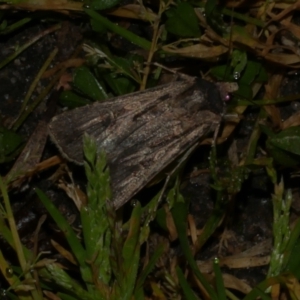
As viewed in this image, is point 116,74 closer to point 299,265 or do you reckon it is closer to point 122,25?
point 122,25

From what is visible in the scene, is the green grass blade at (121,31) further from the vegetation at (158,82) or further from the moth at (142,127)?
the moth at (142,127)

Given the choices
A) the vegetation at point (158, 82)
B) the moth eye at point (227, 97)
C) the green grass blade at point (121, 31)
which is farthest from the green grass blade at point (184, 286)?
the green grass blade at point (121, 31)

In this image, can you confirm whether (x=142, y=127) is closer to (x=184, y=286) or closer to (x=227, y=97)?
(x=227, y=97)

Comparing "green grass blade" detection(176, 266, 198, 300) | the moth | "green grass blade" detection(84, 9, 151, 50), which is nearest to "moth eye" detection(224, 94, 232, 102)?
the moth

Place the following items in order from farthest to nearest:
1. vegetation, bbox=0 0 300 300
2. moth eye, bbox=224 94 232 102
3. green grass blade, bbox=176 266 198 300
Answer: moth eye, bbox=224 94 232 102 < vegetation, bbox=0 0 300 300 < green grass blade, bbox=176 266 198 300

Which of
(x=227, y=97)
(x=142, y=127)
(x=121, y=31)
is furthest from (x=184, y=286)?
(x=121, y=31)

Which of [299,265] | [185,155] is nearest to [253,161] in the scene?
[185,155]

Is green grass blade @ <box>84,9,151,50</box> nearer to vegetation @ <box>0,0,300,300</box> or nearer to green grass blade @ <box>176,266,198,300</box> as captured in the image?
vegetation @ <box>0,0,300,300</box>

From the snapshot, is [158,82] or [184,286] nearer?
[184,286]
